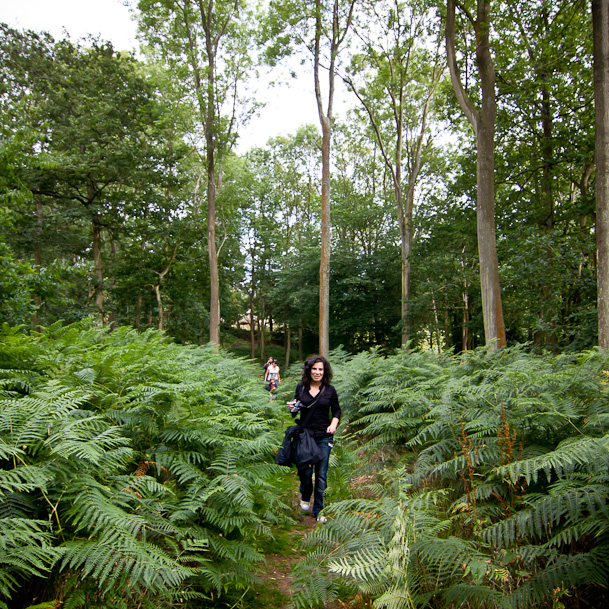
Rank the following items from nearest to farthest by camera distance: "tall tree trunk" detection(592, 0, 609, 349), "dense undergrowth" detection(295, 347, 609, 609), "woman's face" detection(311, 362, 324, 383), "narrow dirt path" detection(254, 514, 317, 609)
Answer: "dense undergrowth" detection(295, 347, 609, 609)
"narrow dirt path" detection(254, 514, 317, 609)
"woman's face" detection(311, 362, 324, 383)
"tall tree trunk" detection(592, 0, 609, 349)

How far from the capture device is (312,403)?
5.86 m

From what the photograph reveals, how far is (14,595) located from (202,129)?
2537 cm

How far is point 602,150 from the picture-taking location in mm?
8844

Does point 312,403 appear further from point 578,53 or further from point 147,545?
point 578,53

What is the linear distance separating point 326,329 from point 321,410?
47.6 feet

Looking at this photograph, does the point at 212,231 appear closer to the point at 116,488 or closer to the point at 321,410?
the point at 321,410

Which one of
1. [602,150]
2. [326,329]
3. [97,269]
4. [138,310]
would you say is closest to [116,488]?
[602,150]

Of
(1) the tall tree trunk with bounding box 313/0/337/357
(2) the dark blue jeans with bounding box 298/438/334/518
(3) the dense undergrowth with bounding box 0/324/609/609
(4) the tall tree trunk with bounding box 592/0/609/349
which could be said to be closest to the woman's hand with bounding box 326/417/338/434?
(2) the dark blue jeans with bounding box 298/438/334/518

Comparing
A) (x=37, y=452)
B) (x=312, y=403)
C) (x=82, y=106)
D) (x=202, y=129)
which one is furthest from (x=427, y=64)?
(x=37, y=452)

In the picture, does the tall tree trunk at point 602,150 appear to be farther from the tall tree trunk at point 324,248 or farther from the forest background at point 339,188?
the tall tree trunk at point 324,248

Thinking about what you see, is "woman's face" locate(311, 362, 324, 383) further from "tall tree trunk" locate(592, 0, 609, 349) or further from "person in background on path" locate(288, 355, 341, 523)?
"tall tree trunk" locate(592, 0, 609, 349)

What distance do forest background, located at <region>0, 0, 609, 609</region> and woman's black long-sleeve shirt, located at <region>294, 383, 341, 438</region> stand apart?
2.21 ft

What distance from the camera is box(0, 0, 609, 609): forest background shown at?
2.80 meters

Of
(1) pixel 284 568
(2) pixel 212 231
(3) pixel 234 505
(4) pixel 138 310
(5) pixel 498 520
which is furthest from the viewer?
(4) pixel 138 310
